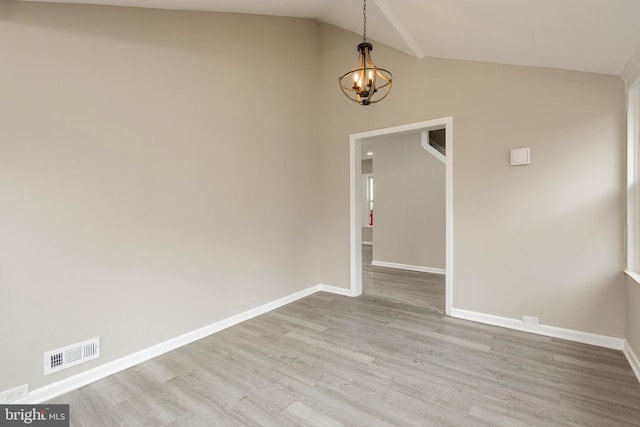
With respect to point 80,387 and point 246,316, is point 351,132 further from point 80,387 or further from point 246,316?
point 80,387

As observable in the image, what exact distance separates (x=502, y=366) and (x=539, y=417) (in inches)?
22.9

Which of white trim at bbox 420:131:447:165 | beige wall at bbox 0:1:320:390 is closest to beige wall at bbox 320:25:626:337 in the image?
beige wall at bbox 0:1:320:390

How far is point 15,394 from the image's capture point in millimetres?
1972

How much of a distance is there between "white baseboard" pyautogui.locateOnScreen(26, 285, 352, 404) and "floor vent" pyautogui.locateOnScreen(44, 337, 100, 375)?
0.33 ft

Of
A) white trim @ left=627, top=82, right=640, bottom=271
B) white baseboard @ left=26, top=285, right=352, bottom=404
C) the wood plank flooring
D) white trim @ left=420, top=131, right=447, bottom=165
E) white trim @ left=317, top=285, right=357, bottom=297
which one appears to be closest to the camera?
white baseboard @ left=26, top=285, right=352, bottom=404

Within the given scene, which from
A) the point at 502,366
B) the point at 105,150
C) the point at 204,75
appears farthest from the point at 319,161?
the point at 502,366

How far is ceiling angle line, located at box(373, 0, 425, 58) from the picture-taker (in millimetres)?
2762

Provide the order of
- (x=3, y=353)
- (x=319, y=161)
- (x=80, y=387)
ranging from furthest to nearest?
(x=319, y=161)
(x=80, y=387)
(x=3, y=353)

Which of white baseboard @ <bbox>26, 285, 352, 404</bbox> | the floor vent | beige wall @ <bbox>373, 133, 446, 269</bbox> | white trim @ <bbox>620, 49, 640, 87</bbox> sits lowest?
white baseboard @ <bbox>26, 285, 352, 404</bbox>

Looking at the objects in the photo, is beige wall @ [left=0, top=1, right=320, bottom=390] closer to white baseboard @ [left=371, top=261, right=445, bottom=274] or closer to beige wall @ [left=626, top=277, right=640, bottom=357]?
white baseboard @ [left=371, top=261, right=445, bottom=274]

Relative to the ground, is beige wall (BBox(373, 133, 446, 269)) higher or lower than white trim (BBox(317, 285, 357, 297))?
higher

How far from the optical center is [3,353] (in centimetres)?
193

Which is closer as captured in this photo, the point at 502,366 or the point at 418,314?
the point at 502,366

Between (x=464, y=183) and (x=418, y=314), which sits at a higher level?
(x=464, y=183)
